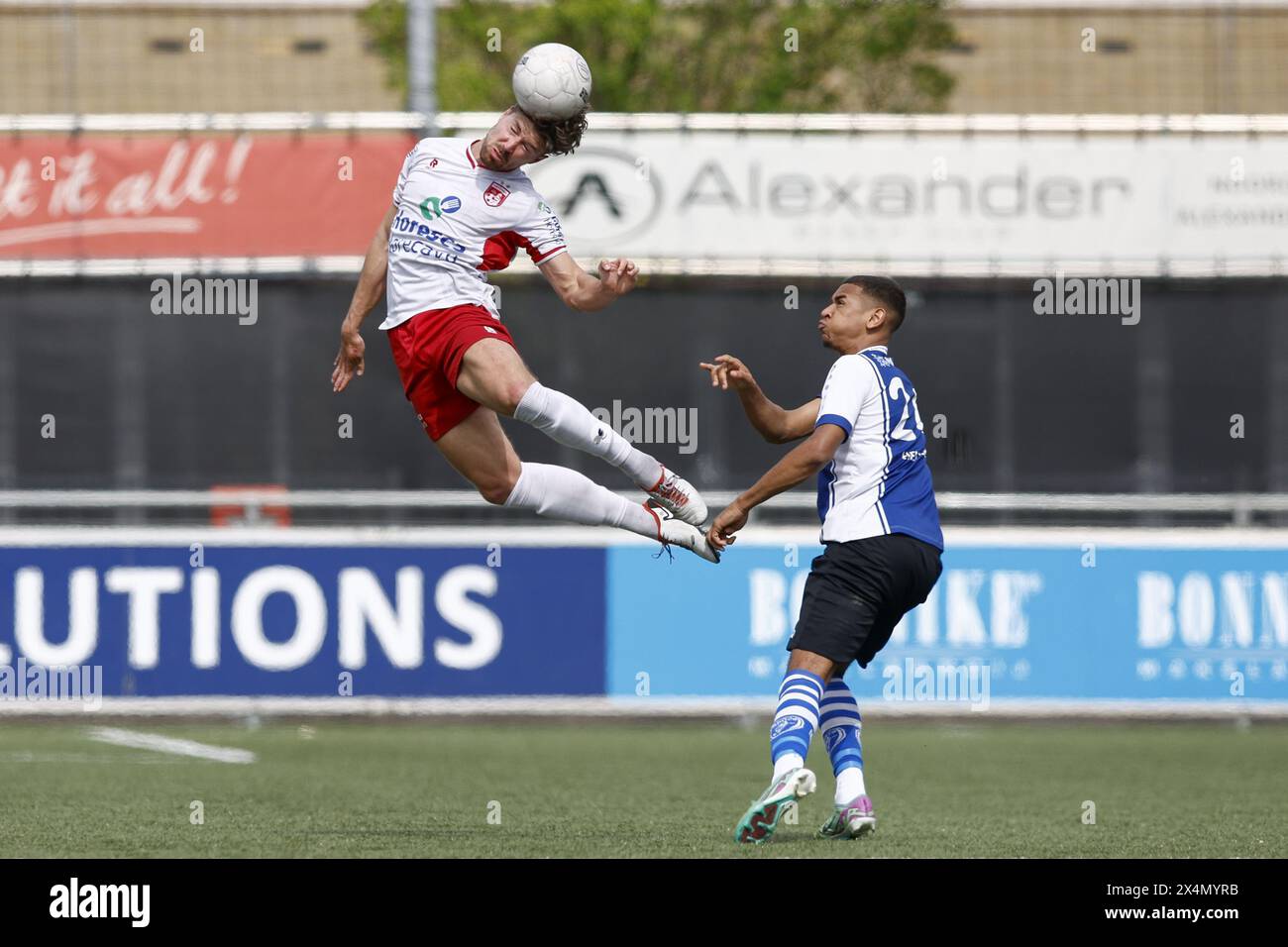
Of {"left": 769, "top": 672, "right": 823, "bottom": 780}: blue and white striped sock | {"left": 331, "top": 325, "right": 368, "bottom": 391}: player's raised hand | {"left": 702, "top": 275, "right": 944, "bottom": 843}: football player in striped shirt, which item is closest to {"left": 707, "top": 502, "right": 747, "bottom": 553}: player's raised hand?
{"left": 702, "top": 275, "right": 944, "bottom": 843}: football player in striped shirt

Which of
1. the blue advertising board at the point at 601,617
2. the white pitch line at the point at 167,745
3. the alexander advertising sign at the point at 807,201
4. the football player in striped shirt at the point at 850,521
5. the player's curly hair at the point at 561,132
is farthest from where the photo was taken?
the alexander advertising sign at the point at 807,201

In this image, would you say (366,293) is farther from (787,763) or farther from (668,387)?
(668,387)

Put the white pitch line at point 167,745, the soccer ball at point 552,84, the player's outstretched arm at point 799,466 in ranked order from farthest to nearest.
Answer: the white pitch line at point 167,745 → the soccer ball at point 552,84 → the player's outstretched arm at point 799,466

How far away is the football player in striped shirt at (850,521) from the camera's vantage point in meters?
6.84

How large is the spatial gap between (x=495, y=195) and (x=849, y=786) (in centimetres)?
237

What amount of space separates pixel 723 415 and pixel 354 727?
A: 6.13m

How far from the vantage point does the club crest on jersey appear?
729 centimetres

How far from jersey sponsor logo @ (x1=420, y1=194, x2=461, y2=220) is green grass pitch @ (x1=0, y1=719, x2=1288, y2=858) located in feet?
7.04

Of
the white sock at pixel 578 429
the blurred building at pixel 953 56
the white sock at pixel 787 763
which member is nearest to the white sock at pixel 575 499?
the white sock at pixel 578 429

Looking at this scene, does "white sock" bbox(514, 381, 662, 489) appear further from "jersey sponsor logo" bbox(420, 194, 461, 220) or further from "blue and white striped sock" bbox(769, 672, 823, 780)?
"blue and white striped sock" bbox(769, 672, 823, 780)

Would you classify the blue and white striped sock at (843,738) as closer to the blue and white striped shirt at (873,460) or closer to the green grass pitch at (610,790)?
the green grass pitch at (610,790)

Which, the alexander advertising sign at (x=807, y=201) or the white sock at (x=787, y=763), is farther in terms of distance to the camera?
the alexander advertising sign at (x=807, y=201)

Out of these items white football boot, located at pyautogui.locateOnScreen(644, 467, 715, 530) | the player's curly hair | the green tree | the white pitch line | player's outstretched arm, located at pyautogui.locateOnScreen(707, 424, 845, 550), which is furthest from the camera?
the green tree

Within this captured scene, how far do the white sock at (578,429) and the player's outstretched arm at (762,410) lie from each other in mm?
393
